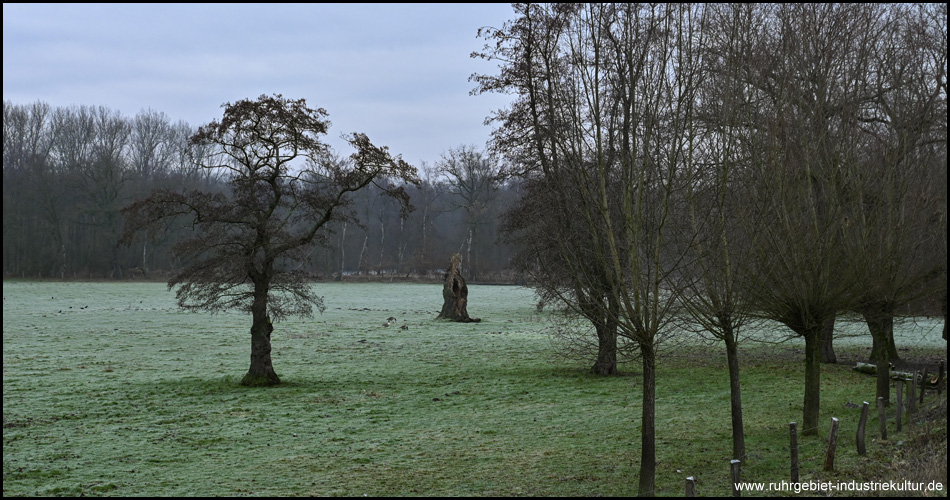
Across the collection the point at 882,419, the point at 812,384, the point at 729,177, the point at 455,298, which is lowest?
the point at 882,419

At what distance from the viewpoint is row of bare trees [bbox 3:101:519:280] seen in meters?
71.9

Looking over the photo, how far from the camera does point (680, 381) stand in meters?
20.9

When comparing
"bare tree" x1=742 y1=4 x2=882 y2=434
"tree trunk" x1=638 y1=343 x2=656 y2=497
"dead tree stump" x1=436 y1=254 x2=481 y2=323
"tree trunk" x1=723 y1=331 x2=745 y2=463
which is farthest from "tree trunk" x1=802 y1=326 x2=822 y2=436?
"dead tree stump" x1=436 y1=254 x2=481 y2=323

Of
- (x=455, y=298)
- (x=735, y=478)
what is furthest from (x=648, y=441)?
(x=455, y=298)

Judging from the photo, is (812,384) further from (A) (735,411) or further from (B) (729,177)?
(B) (729,177)

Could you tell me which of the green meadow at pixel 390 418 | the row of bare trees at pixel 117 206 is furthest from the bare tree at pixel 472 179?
the green meadow at pixel 390 418

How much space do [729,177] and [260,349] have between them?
13.6 metres

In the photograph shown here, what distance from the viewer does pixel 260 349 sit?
819 inches

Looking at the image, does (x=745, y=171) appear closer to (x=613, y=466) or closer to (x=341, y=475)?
(x=613, y=466)

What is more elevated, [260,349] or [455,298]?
[455,298]

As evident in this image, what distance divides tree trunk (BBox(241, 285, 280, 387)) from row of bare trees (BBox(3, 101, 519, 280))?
42.4 metres

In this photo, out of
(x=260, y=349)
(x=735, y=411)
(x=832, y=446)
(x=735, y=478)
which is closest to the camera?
(x=735, y=478)

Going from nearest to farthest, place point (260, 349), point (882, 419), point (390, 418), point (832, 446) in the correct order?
point (832, 446), point (882, 419), point (390, 418), point (260, 349)

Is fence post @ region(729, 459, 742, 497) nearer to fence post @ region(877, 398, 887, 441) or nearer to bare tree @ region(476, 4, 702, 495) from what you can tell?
bare tree @ region(476, 4, 702, 495)
